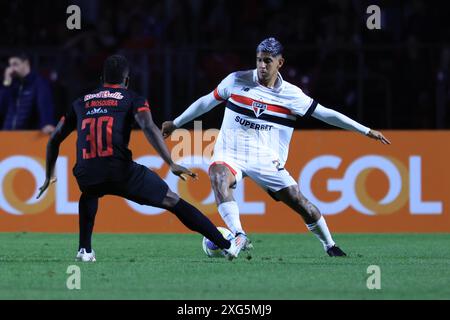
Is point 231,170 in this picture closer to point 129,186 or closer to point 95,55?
point 129,186

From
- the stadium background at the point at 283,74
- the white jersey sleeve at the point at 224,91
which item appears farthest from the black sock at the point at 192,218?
the stadium background at the point at 283,74

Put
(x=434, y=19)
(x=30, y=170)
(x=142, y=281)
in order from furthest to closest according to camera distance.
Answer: (x=434, y=19) → (x=30, y=170) → (x=142, y=281)

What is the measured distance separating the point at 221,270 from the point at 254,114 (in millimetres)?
2158

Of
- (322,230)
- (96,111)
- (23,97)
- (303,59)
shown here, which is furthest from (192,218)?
(303,59)

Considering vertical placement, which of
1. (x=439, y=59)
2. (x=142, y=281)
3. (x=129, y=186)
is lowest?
(x=142, y=281)

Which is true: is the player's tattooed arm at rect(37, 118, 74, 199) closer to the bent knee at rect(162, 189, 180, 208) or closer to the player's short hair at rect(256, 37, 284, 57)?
the bent knee at rect(162, 189, 180, 208)

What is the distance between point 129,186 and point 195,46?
7.37 metres

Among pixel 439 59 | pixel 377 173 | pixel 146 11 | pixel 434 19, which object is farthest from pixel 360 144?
pixel 146 11

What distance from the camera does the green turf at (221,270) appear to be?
8766 millimetres

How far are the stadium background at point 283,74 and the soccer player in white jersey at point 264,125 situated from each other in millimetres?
3469

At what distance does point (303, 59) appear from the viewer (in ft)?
57.7

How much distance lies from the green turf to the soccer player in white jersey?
23.1 inches

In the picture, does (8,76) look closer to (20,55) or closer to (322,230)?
(20,55)

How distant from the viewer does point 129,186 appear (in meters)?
10.4
